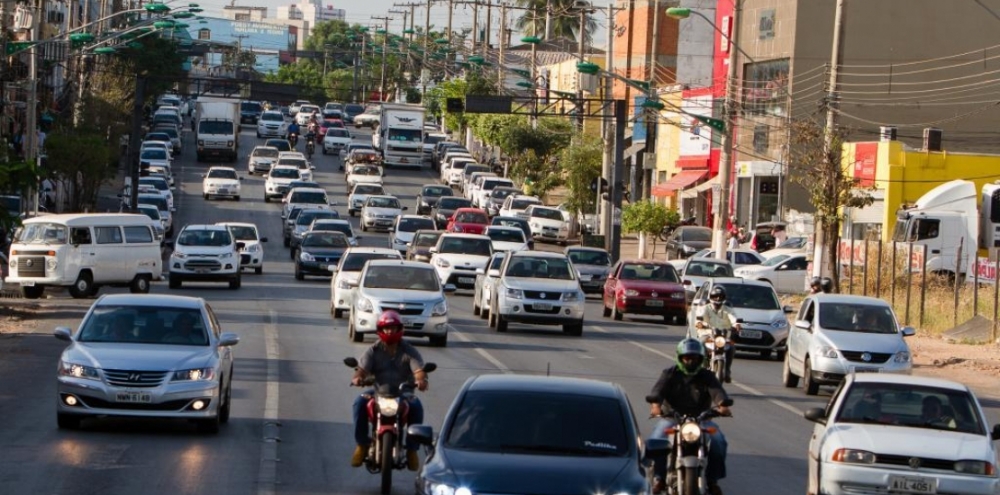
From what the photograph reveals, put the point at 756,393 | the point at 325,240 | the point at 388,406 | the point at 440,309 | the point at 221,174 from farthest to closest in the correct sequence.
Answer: the point at 221,174 → the point at 325,240 → the point at 440,309 → the point at 756,393 → the point at 388,406

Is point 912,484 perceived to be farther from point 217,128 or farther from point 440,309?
point 217,128

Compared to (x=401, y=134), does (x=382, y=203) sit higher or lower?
lower

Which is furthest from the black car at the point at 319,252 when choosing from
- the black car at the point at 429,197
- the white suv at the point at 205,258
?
the black car at the point at 429,197

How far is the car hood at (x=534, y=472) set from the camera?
10.2 metres

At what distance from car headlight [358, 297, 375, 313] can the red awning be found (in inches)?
2065

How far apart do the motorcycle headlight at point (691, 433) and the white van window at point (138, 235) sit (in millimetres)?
29289

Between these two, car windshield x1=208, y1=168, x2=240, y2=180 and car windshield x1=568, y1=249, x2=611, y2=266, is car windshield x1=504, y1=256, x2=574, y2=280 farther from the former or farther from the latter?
car windshield x1=208, y1=168, x2=240, y2=180

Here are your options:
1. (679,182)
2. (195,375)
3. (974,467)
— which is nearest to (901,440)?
(974,467)

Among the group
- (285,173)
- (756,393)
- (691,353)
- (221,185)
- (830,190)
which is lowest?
(756,393)

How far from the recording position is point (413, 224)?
59844mm

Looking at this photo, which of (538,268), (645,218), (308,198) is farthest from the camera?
(645,218)

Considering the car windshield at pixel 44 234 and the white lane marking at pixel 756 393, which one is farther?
the car windshield at pixel 44 234

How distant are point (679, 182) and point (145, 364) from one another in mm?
66895

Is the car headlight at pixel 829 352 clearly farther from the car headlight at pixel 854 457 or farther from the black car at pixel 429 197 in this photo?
the black car at pixel 429 197
